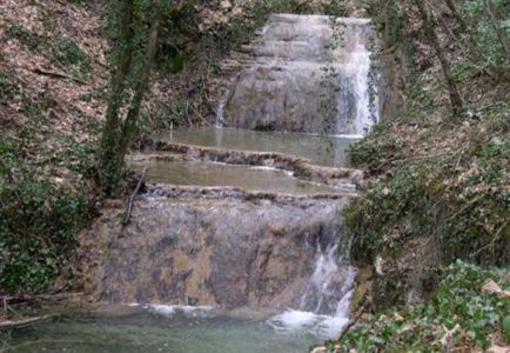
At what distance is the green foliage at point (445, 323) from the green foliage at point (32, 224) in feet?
16.0

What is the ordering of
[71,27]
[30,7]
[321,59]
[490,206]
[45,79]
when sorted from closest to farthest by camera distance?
[490,206]
[45,79]
[30,7]
[71,27]
[321,59]

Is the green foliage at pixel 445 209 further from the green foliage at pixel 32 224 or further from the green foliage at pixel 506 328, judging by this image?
the green foliage at pixel 32 224

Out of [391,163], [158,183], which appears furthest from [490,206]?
[158,183]

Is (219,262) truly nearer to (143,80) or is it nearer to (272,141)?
(143,80)

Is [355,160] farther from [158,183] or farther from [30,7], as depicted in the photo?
[30,7]

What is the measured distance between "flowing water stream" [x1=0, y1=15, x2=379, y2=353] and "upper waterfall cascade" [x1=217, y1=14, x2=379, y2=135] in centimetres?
438

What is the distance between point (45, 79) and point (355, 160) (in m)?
5.75

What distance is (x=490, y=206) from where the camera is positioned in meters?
7.32

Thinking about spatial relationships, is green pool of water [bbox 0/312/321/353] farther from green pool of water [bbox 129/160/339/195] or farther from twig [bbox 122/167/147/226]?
green pool of water [bbox 129/160/339/195]

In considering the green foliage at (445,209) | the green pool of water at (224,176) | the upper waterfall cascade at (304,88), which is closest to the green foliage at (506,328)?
the green foliage at (445,209)

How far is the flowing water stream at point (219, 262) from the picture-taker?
7844 mm

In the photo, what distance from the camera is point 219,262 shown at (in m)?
9.40

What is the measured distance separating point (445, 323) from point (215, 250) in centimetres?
506

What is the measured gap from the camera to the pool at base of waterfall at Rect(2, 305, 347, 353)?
294 inches
